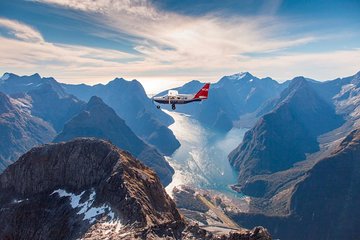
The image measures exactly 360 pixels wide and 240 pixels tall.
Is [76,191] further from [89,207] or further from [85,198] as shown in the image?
[89,207]

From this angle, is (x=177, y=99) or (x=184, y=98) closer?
(x=177, y=99)

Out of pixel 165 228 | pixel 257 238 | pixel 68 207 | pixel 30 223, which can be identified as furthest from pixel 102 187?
pixel 257 238

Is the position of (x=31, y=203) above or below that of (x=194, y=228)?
below

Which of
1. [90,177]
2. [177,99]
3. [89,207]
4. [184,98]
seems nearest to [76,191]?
[90,177]

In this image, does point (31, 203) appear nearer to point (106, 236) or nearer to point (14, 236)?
point (14, 236)

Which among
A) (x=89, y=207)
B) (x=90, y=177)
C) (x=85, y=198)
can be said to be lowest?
(x=85, y=198)

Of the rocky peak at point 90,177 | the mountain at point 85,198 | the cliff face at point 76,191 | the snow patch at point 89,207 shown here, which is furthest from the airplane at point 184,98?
the snow patch at point 89,207

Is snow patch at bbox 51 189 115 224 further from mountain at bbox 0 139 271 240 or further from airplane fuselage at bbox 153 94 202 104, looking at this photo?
airplane fuselage at bbox 153 94 202 104

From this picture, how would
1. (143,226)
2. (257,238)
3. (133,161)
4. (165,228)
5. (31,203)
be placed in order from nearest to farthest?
1. (257,238)
2. (165,228)
3. (143,226)
4. (31,203)
5. (133,161)
